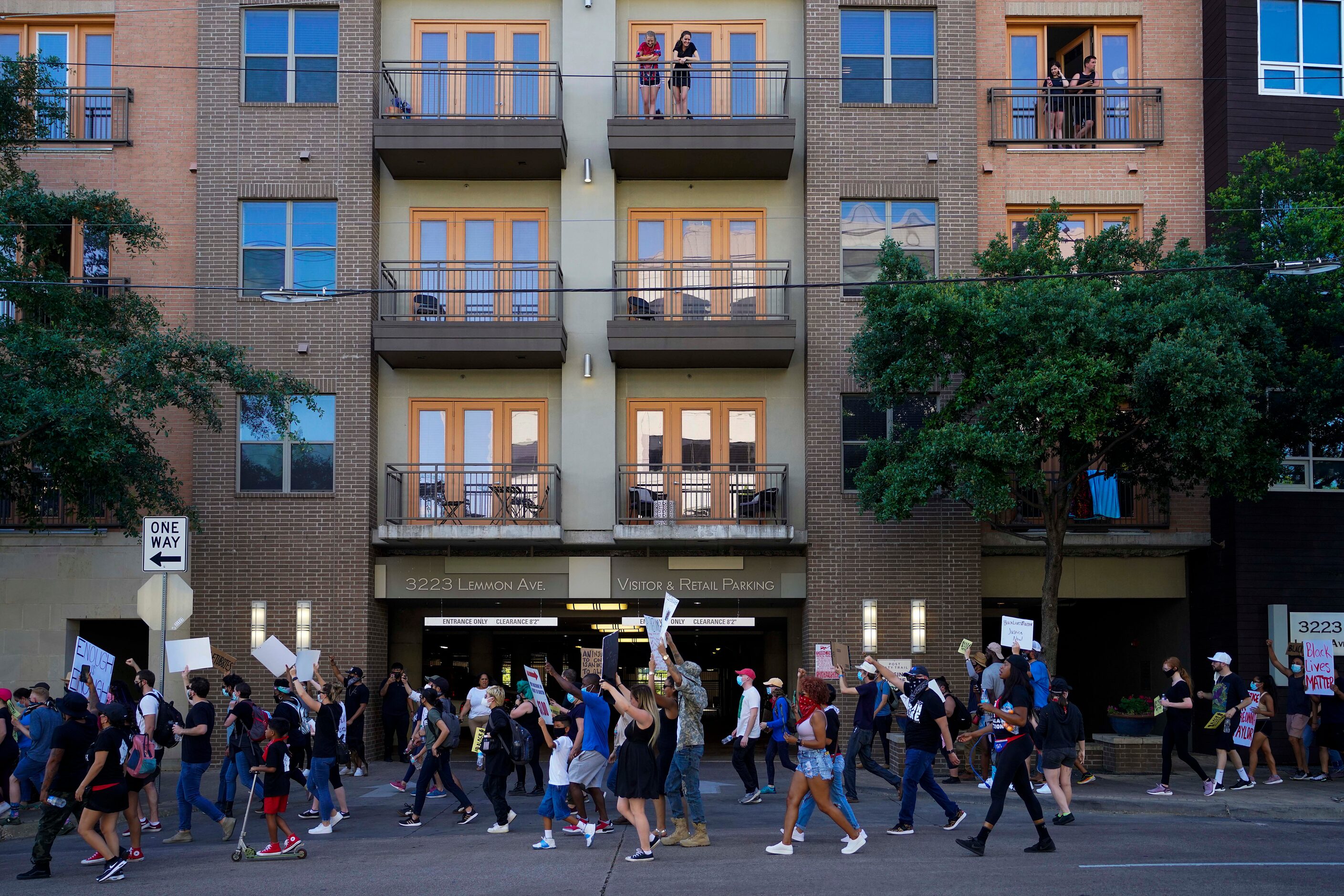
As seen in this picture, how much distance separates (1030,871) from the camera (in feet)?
37.5

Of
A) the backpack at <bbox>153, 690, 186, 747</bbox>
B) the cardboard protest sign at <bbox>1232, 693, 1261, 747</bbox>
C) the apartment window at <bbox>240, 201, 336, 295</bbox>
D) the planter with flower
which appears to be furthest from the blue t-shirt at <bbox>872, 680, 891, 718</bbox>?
the apartment window at <bbox>240, 201, 336, 295</bbox>

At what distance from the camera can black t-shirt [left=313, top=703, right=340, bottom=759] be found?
1406 cm

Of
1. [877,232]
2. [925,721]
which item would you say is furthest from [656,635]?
[877,232]

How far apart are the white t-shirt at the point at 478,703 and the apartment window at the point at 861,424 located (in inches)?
354

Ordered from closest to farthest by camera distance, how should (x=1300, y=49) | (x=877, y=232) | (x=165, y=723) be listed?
(x=165, y=723), (x=1300, y=49), (x=877, y=232)

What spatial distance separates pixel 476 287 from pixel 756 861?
15021 millimetres

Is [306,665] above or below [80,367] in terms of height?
below

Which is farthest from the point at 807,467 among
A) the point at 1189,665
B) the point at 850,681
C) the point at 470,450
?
the point at 1189,665

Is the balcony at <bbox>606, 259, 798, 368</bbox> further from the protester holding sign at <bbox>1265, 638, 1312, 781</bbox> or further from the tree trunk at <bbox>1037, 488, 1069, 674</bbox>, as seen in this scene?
the protester holding sign at <bbox>1265, 638, 1312, 781</bbox>

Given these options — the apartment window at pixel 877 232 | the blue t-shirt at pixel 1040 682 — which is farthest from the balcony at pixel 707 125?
the blue t-shirt at pixel 1040 682

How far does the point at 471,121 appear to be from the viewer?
76.8 ft

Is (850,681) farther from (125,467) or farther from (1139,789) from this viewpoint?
(125,467)

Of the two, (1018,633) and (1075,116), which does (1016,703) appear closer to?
(1018,633)

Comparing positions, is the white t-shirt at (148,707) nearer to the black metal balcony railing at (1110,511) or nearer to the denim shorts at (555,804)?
the denim shorts at (555,804)
